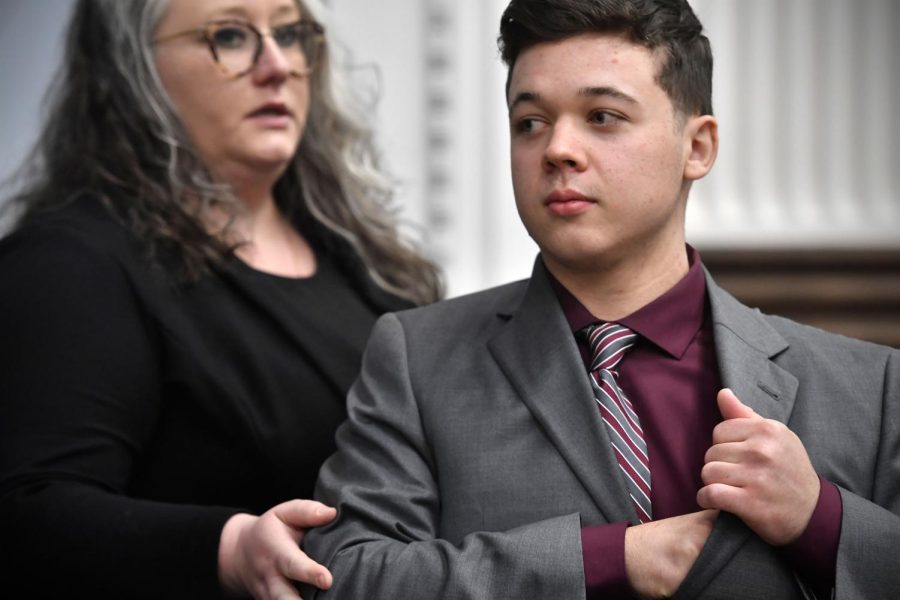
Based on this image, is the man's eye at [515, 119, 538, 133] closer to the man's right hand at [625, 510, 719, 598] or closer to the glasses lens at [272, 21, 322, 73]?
the man's right hand at [625, 510, 719, 598]

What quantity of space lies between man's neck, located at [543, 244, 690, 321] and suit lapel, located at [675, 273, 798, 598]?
84 mm

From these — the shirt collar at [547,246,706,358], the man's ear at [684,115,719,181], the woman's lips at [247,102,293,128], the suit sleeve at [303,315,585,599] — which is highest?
the woman's lips at [247,102,293,128]

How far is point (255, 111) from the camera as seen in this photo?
2.41 metres

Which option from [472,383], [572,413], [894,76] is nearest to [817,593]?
[572,413]

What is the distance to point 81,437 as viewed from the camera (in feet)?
6.69

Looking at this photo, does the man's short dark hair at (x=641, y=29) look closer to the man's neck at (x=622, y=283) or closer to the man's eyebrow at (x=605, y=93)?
the man's eyebrow at (x=605, y=93)

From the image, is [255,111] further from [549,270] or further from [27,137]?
[27,137]

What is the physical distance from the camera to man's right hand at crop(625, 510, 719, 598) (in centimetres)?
155

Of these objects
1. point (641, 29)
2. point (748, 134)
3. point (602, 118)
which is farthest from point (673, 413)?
point (748, 134)

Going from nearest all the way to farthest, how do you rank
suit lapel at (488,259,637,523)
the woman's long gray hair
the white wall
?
suit lapel at (488,259,637,523), the woman's long gray hair, the white wall

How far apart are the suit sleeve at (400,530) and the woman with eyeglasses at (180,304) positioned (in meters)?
0.07

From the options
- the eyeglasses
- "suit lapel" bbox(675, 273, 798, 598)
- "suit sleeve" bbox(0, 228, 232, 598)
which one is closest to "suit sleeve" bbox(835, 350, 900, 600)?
"suit lapel" bbox(675, 273, 798, 598)

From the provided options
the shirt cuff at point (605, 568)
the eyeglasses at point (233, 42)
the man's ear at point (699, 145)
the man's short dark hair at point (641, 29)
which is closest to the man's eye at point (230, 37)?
the eyeglasses at point (233, 42)

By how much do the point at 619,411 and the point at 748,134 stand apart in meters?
3.17
